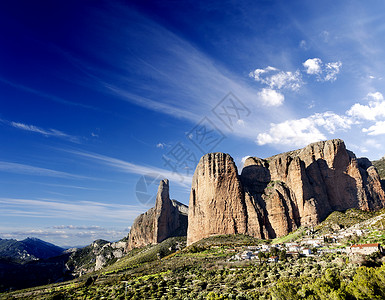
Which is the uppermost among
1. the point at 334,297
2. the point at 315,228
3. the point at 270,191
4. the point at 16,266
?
the point at 270,191

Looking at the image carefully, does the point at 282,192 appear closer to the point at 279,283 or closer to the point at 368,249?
the point at 368,249

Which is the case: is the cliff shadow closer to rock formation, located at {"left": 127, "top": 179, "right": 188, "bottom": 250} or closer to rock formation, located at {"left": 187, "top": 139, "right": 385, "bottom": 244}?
rock formation, located at {"left": 187, "top": 139, "right": 385, "bottom": 244}

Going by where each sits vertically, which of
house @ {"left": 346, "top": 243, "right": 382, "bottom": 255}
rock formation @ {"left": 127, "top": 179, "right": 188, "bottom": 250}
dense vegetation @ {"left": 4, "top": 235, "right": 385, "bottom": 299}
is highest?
rock formation @ {"left": 127, "top": 179, "right": 188, "bottom": 250}

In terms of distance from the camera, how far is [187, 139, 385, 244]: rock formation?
8925 cm

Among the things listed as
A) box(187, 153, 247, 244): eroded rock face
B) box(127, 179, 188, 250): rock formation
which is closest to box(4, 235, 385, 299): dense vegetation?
box(187, 153, 247, 244): eroded rock face

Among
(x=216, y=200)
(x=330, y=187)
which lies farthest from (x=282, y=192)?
(x=216, y=200)

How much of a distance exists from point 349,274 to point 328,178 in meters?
74.7

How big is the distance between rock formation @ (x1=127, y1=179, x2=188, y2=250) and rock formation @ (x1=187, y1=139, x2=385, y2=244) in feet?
142

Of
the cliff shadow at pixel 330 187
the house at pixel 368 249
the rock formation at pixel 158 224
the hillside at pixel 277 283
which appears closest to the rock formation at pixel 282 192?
the cliff shadow at pixel 330 187

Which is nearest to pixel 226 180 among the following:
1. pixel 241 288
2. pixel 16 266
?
pixel 241 288

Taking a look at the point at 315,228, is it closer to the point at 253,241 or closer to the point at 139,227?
the point at 253,241

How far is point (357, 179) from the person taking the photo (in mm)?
93062

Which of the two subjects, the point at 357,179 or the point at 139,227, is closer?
the point at 357,179

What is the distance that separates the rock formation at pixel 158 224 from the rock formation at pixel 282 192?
43204 mm
